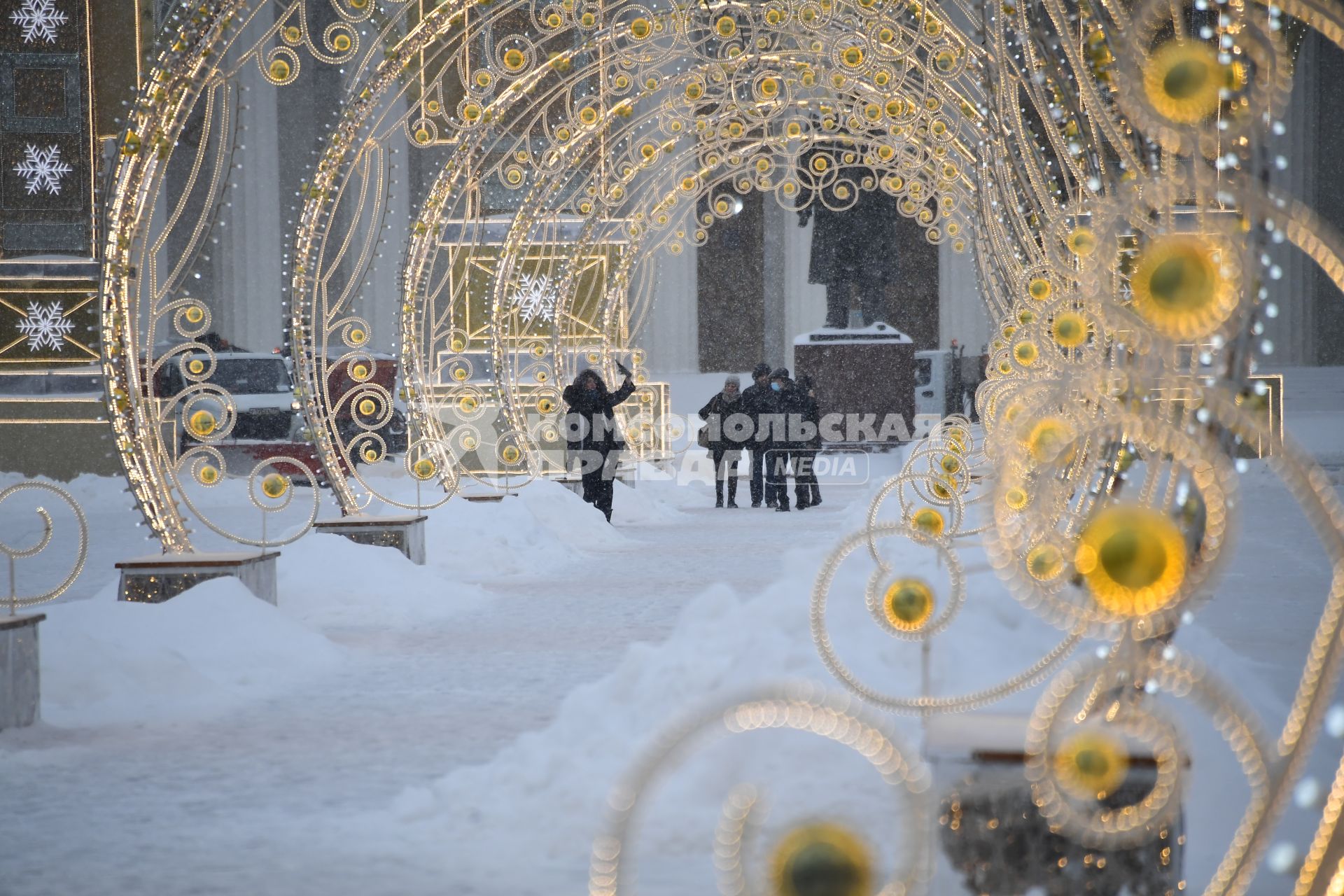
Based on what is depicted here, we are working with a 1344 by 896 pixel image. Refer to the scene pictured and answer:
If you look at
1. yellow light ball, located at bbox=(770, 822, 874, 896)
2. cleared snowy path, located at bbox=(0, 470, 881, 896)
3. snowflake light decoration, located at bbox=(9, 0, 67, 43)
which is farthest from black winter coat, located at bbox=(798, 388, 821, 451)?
yellow light ball, located at bbox=(770, 822, 874, 896)

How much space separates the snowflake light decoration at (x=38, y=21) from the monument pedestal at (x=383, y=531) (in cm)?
780

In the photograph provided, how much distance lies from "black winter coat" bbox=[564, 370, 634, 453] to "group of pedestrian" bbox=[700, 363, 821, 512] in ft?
7.25

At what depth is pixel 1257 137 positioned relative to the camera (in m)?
2.38

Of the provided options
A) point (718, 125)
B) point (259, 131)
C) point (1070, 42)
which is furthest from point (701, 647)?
point (259, 131)

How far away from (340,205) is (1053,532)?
2233cm

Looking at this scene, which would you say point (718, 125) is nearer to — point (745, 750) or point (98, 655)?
point (98, 655)

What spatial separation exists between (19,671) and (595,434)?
29.5 ft

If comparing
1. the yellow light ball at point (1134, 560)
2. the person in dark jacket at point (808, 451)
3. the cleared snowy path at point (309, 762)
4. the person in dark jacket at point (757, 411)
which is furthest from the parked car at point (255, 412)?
the yellow light ball at point (1134, 560)

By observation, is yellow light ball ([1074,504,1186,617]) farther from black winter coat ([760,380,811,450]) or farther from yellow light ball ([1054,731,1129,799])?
black winter coat ([760,380,811,450])

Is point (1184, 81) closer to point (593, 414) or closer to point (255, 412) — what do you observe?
point (593, 414)

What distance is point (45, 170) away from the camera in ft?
48.7

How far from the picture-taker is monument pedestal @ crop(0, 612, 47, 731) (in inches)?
208

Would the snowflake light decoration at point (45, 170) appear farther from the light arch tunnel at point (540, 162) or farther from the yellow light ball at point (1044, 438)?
the yellow light ball at point (1044, 438)

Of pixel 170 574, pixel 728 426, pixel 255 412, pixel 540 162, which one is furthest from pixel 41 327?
pixel 170 574
